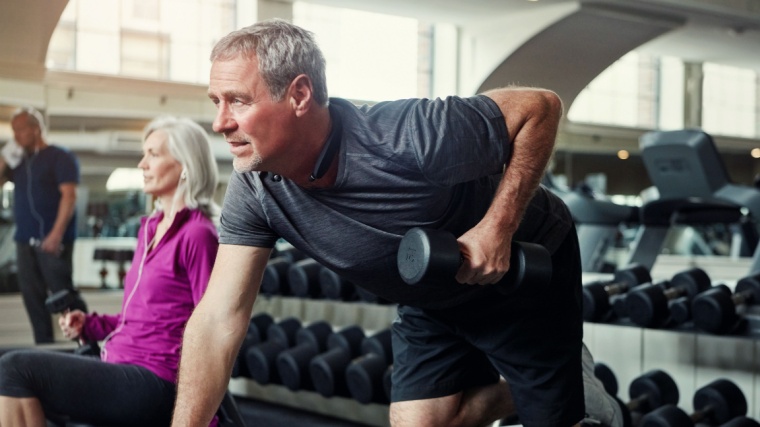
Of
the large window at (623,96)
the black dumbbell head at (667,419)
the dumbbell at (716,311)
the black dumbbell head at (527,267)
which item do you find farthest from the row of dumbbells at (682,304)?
the large window at (623,96)

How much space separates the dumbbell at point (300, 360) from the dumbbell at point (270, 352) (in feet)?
0.19

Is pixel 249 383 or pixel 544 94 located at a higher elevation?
pixel 544 94

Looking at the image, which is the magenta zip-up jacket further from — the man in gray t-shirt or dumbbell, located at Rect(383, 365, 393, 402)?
dumbbell, located at Rect(383, 365, 393, 402)

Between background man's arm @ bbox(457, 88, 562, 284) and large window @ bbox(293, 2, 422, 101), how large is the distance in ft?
18.5

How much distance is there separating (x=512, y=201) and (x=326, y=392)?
91.3 inches

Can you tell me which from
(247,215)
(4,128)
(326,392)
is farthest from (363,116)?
(4,128)

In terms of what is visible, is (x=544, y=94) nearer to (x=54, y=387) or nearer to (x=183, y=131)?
(x=183, y=131)

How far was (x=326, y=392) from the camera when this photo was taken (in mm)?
3547

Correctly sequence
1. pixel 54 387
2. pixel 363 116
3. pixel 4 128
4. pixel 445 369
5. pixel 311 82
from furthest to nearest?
pixel 4 128
pixel 54 387
pixel 445 369
pixel 363 116
pixel 311 82

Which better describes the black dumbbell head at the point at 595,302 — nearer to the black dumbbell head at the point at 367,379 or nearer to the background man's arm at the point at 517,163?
the black dumbbell head at the point at 367,379

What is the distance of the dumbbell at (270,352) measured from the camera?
388 cm

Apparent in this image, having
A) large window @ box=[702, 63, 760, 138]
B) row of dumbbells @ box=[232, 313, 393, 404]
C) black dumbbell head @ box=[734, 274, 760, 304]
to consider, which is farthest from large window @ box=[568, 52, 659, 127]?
black dumbbell head @ box=[734, 274, 760, 304]

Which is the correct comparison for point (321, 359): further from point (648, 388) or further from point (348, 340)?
point (648, 388)

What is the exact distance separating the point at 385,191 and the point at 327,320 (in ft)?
9.50
